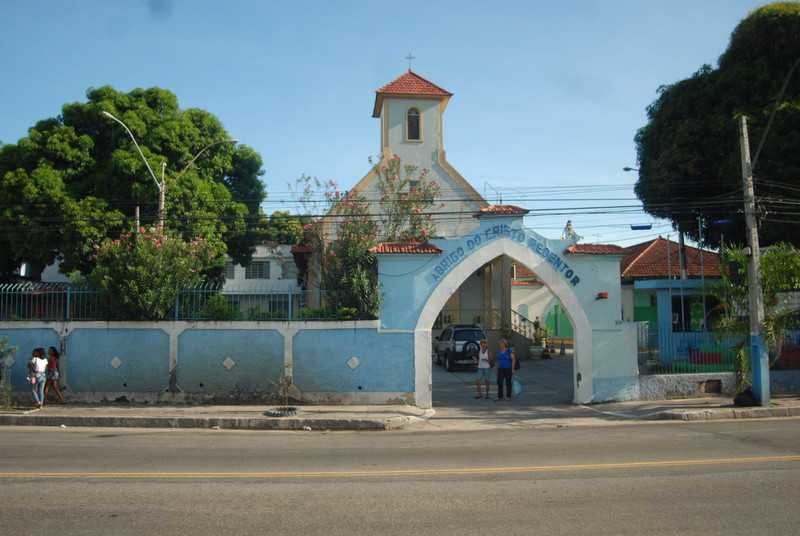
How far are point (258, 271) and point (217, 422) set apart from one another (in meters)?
37.5

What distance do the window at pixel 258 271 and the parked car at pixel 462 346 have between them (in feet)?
88.9

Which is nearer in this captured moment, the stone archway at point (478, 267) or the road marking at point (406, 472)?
the road marking at point (406, 472)

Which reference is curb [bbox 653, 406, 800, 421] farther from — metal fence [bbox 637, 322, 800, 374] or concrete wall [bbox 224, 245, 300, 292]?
concrete wall [bbox 224, 245, 300, 292]

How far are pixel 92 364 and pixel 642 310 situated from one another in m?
25.5

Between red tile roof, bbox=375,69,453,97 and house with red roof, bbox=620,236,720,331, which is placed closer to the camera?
house with red roof, bbox=620,236,720,331

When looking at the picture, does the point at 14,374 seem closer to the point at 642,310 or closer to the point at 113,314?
the point at 113,314

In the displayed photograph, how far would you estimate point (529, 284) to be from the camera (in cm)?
3984

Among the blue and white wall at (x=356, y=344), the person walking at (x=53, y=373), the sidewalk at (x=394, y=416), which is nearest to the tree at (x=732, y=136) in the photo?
the blue and white wall at (x=356, y=344)

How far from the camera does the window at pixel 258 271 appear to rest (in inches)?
1991

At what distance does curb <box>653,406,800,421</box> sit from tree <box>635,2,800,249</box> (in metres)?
8.36

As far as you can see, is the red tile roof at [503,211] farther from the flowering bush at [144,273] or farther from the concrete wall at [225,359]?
the flowering bush at [144,273]

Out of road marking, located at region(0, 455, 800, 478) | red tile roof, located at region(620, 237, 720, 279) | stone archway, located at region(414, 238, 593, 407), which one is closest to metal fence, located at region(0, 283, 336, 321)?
stone archway, located at region(414, 238, 593, 407)

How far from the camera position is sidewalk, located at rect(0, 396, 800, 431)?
46.0 ft

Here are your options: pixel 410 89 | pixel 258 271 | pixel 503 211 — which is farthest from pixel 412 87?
pixel 258 271
